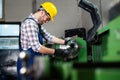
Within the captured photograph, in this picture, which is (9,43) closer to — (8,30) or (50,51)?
(8,30)

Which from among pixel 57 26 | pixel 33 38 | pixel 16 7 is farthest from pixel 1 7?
pixel 33 38

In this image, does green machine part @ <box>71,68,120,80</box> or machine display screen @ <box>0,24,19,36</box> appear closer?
green machine part @ <box>71,68,120,80</box>

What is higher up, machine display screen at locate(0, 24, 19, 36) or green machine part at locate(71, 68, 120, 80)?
machine display screen at locate(0, 24, 19, 36)

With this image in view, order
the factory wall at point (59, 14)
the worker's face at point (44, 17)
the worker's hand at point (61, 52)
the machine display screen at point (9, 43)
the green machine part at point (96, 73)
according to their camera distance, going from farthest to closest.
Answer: the factory wall at point (59, 14)
the machine display screen at point (9, 43)
the worker's face at point (44, 17)
the worker's hand at point (61, 52)
the green machine part at point (96, 73)

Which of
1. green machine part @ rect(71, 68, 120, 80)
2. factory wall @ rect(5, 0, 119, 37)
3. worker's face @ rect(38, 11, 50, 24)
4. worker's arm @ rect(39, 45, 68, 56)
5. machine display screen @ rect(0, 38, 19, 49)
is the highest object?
factory wall @ rect(5, 0, 119, 37)

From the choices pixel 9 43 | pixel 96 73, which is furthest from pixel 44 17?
pixel 9 43

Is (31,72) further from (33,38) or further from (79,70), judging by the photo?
(33,38)

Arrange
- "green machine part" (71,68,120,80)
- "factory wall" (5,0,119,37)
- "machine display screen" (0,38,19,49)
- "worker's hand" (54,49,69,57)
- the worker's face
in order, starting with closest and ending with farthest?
1. "green machine part" (71,68,120,80)
2. "worker's hand" (54,49,69,57)
3. the worker's face
4. "machine display screen" (0,38,19,49)
5. "factory wall" (5,0,119,37)

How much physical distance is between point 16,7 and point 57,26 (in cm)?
105

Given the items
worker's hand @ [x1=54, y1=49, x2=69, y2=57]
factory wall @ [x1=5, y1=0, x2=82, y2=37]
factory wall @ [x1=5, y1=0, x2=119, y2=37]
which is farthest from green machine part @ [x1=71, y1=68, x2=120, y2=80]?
factory wall @ [x1=5, y1=0, x2=82, y2=37]

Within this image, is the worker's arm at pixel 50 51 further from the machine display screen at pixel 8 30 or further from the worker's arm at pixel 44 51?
the machine display screen at pixel 8 30

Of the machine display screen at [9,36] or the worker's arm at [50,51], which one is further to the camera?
the machine display screen at [9,36]

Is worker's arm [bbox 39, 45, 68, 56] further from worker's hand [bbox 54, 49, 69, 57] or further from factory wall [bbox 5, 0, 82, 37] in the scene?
factory wall [bbox 5, 0, 82, 37]

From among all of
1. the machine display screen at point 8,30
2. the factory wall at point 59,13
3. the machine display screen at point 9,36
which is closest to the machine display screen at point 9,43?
the machine display screen at point 9,36
